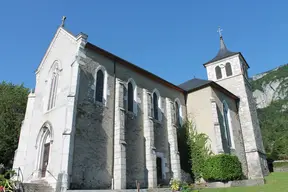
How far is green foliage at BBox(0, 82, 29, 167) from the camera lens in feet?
76.2

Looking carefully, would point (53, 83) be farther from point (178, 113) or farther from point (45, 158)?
point (178, 113)

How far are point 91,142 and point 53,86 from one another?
593 centimetres

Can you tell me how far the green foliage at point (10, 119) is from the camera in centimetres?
2322

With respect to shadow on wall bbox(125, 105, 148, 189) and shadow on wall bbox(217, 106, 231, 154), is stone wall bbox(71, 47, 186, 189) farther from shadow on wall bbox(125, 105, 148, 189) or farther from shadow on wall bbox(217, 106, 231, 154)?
shadow on wall bbox(217, 106, 231, 154)

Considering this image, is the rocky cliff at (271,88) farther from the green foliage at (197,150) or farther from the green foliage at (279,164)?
the green foliage at (197,150)

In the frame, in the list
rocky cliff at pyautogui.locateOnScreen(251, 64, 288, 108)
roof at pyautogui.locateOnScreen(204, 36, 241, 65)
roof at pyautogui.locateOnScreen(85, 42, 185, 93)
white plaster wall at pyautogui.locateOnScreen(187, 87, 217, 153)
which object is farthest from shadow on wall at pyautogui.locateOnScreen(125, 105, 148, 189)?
rocky cliff at pyautogui.locateOnScreen(251, 64, 288, 108)

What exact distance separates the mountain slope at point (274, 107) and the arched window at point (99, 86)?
39072 millimetres

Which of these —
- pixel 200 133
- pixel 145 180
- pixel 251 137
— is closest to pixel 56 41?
pixel 145 180

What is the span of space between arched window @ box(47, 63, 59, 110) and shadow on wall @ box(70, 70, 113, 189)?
3.06 meters

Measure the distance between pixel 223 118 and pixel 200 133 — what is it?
356 cm

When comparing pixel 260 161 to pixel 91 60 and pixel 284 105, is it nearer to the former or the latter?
pixel 91 60

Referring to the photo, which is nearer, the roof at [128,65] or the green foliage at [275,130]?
the roof at [128,65]

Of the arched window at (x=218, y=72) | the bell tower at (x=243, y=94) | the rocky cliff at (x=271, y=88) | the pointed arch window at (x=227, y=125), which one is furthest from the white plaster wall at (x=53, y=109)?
the rocky cliff at (x=271, y=88)

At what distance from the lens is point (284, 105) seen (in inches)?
3666
